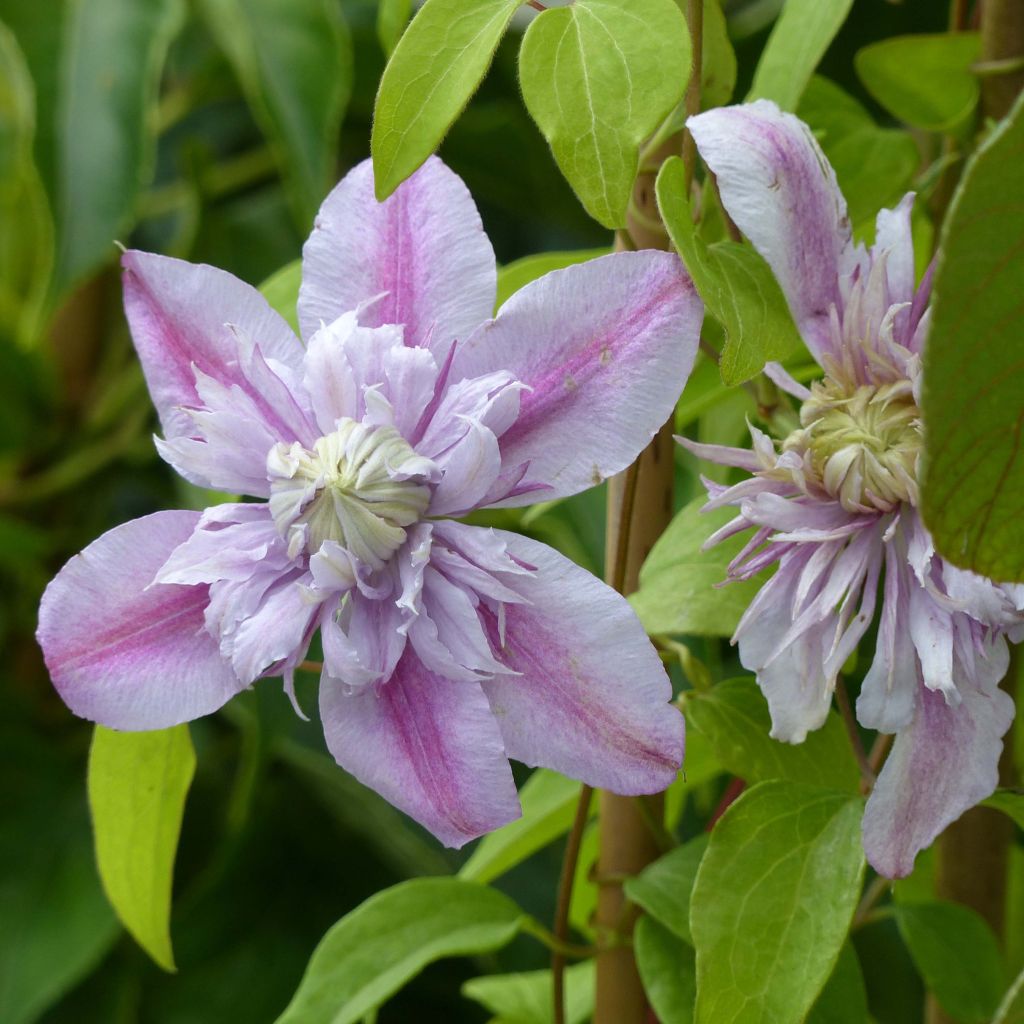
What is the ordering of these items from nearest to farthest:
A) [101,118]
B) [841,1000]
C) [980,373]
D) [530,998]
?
[980,373] → [841,1000] → [530,998] → [101,118]

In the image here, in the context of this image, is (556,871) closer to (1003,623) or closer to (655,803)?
(655,803)

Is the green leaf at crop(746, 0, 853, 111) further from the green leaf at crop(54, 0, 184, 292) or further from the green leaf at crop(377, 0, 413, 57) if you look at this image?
the green leaf at crop(54, 0, 184, 292)

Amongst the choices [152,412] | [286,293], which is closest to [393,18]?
[286,293]

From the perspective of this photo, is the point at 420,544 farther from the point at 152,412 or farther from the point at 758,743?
the point at 152,412

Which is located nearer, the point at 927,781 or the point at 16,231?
the point at 927,781

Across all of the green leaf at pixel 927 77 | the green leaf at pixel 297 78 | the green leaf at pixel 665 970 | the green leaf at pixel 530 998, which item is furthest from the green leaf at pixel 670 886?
the green leaf at pixel 297 78

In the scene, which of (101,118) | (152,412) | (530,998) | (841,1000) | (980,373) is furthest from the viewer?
(152,412)
